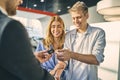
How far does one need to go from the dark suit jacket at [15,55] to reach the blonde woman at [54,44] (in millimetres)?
1197

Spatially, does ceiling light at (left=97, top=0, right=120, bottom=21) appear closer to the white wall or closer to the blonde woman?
the white wall

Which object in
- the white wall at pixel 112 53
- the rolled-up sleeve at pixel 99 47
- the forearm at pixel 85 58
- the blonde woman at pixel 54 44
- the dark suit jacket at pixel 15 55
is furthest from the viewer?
the white wall at pixel 112 53

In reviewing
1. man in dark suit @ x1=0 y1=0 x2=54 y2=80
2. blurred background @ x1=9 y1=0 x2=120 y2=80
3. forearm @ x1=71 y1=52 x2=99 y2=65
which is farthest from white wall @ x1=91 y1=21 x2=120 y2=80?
man in dark suit @ x1=0 y1=0 x2=54 y2=80

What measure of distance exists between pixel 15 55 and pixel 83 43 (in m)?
1.18

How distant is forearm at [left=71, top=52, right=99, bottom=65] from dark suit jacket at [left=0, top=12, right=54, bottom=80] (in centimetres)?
85

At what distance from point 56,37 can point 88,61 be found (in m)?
0.58

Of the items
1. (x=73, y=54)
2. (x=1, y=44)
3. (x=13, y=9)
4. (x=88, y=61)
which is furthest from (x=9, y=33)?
(x=88, y=61)

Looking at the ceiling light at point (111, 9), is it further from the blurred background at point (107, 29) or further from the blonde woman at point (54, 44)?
the blonde woman at point (54, 44)

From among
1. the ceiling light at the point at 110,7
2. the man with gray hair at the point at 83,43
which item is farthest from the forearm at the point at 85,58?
the ceiling light at the point at 110,7

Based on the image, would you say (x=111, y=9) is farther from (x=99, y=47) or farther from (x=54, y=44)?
(x=99, y=47)

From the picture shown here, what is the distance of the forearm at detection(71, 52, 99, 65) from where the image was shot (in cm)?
170

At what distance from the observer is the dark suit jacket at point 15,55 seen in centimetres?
83

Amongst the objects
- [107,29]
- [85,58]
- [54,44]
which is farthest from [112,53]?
[85,58]

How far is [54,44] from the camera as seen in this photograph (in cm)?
226
